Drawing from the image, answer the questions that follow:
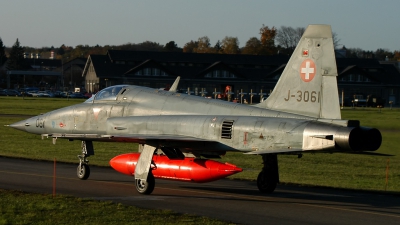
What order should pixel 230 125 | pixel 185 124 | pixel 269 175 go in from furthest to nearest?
pixel 269 175
pixel 185 124
pixel 230 125

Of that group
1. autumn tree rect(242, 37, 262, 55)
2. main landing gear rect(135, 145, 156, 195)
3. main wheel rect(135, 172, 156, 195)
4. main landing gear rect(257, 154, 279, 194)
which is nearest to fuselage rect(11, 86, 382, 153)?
main landing gear rect(135, 145, 156, 195)

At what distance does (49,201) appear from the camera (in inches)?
597

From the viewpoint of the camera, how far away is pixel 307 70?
1670 centimetres

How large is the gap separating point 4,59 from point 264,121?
18904cm

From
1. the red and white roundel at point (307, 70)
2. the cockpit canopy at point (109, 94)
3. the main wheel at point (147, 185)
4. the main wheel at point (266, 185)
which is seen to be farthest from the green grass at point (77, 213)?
the red and white roundel at point (307, 70)

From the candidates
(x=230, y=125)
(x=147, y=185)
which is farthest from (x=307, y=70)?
(x=147, y=185)

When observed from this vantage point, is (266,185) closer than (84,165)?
Yes

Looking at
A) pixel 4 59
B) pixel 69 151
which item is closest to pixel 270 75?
pixel 69 151

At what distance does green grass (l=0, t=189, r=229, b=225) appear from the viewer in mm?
12977

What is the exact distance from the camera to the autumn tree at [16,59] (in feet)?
558

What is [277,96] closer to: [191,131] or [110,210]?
[191,131]

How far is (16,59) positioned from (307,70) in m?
163

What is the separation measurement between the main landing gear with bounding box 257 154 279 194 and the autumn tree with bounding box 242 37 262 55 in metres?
127

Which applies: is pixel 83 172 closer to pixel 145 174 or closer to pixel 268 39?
pixel 145 174
